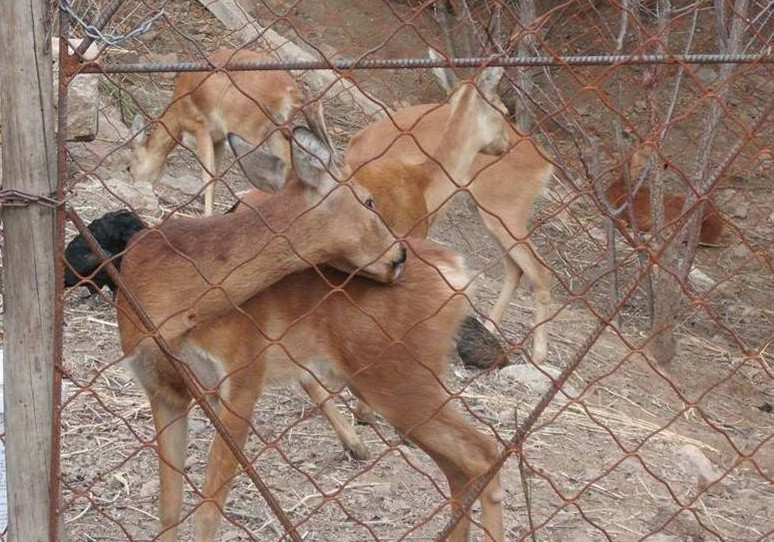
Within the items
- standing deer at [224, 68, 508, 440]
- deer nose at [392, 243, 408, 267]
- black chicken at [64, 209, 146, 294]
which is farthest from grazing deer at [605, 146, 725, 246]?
deer nose at [392, 243, 408, 267]

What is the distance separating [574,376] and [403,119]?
5.41ft

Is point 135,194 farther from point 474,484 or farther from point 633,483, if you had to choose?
point 474,484

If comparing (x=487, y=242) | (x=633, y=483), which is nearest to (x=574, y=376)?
(x=633, y=483)

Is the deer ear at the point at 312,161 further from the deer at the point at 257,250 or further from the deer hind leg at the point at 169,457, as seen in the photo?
the deer hind leg at the point at 169,457

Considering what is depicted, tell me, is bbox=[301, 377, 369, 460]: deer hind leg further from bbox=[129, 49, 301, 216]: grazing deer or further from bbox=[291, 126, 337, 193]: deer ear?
bbox=[129, 49, 301, 216]: grazing deer

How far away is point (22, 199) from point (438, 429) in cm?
179

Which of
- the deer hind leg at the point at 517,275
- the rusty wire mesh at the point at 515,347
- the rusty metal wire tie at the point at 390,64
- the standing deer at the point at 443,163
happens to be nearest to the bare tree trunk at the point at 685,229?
the rusty wire mesh at the point at 515,347

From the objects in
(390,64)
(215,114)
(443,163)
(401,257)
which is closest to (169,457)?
(401,257)

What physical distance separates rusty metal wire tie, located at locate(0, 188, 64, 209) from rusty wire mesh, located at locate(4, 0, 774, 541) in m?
0.05

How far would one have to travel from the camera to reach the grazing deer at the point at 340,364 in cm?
412

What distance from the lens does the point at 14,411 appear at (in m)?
2.89

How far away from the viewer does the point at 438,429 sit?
4.16 m

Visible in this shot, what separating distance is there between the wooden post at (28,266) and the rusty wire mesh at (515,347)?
0.23ft

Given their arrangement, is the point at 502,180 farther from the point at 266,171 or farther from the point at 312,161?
the point at 312,161
